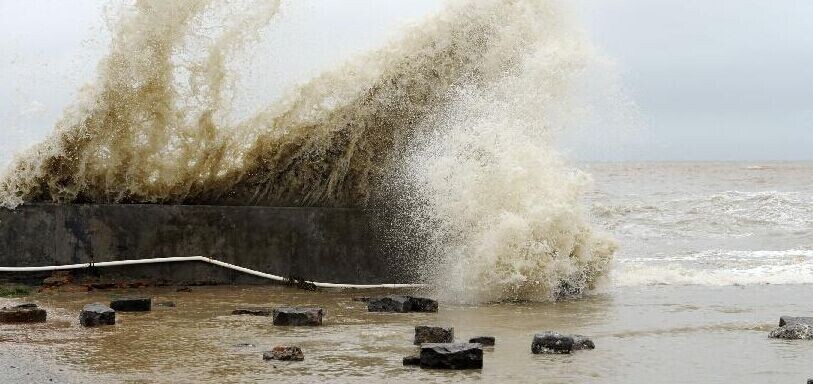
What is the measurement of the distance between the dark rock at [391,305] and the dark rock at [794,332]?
255 cm

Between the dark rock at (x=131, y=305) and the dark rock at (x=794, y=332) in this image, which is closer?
the dark rock at (x=794, y=332)

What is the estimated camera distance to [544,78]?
31.2ft

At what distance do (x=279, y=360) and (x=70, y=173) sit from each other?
5017 mm

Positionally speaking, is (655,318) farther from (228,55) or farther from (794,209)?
(794,209)

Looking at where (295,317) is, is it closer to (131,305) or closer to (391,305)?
(391,305)

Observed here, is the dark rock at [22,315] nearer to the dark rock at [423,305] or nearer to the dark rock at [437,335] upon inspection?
the dark rock at [423,305]

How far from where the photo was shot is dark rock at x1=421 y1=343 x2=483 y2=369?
4742 mm

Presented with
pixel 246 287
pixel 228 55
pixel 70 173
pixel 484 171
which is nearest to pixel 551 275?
pixel 484 171

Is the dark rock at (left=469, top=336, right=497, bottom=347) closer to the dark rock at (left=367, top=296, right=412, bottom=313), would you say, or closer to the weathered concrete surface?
the dark rock at (left=367, top=296, right=412, bottom=313)

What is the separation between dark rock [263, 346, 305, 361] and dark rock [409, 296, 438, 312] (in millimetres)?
2252

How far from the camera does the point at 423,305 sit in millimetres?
7223

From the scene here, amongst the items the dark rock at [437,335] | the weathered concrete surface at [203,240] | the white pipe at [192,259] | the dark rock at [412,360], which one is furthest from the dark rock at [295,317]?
the weathered concrete surface at [203,240]

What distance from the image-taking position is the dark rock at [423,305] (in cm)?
721

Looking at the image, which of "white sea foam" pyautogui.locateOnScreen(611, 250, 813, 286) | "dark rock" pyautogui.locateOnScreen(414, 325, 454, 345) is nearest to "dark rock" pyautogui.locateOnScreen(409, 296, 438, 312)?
"dark rock" pyautogui.locateOnScreen(414, 325, 454, 345)
